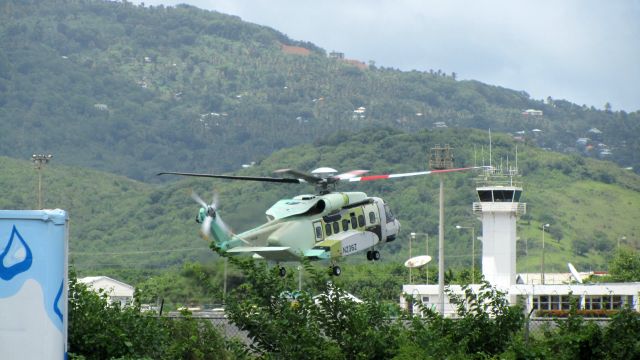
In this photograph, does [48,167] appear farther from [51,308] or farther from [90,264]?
A: [51,308]

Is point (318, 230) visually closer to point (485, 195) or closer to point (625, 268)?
point (485, 195)

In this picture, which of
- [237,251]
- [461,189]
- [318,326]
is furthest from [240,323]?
[461,189]

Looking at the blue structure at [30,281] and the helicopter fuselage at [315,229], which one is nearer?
the blue structure at [30,281]

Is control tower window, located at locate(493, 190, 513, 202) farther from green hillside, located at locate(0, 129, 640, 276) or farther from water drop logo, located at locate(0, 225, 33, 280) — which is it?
water drop logo, located at locate(0, 225, 33, 280)

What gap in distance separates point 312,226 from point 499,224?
41224 millimetres

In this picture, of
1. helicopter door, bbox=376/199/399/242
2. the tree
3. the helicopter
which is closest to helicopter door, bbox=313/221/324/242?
the helicopter

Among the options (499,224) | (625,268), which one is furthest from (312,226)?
(625,268)

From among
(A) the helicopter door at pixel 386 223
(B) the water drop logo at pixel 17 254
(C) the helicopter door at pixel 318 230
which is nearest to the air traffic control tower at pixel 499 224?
(A) the helicopter door at pixel 386 223

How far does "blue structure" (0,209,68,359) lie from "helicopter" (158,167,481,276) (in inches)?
870

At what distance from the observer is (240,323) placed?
20.2 meters

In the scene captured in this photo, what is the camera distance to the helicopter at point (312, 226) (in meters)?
38.6

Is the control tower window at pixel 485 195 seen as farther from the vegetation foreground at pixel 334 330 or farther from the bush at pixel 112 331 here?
the bush at pixel 112 331

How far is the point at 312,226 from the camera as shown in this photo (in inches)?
1570

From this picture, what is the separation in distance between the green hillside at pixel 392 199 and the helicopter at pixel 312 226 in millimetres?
90663
